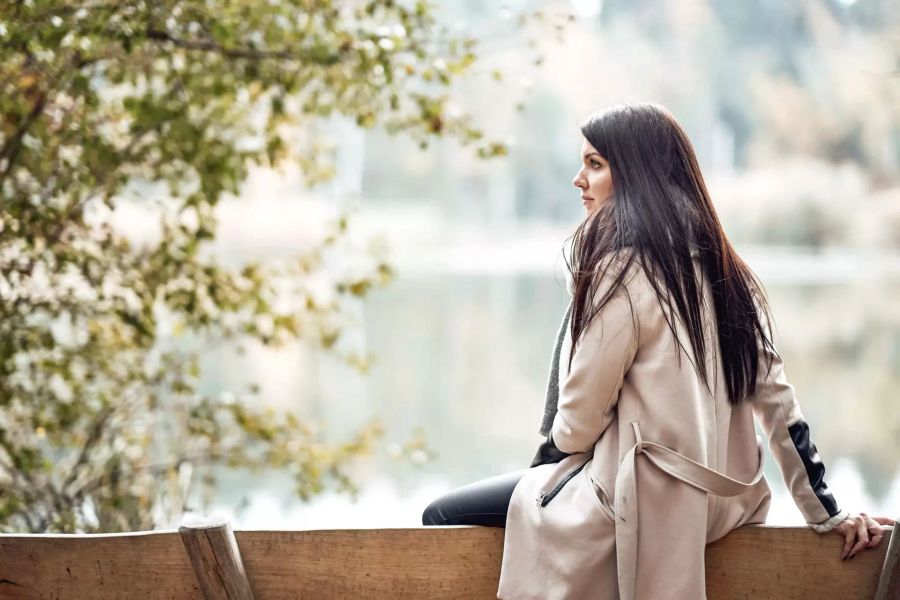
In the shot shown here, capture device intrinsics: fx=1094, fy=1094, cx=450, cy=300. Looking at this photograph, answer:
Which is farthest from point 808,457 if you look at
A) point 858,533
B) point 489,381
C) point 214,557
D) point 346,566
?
point 489,381

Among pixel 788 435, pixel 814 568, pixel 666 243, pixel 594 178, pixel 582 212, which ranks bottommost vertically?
pixel 582 212

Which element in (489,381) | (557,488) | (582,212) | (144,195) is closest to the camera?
(557,488)

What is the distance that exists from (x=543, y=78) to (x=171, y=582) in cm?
1684

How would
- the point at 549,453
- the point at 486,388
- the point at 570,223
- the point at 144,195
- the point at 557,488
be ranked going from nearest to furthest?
the point at 557,488 < the point at 549,453 < the point at 144,195 < the point at 486,388 < the point at 570,223

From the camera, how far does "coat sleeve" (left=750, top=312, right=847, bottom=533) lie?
1.95 meters

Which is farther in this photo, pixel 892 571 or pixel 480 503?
pixel 480 503

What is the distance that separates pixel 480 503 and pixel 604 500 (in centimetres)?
25

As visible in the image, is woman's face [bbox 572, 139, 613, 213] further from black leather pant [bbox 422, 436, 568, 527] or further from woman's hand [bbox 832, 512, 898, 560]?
woman's hand [bbox 832, 512, 898, 560]

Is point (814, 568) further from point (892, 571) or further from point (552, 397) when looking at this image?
point (552, 397)

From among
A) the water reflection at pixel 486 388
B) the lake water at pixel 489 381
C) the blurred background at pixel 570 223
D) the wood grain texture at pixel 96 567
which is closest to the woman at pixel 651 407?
the wood grain texture at pixel 96 567

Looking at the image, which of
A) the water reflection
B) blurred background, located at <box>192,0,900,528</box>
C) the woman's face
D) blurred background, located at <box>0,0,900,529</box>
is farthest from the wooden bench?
blurred background, located at <box>192,0,900,528</box>

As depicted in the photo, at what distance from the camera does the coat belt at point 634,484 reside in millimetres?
1836

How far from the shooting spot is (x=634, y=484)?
1.83 meters

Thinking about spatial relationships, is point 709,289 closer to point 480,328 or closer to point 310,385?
point 310,385
